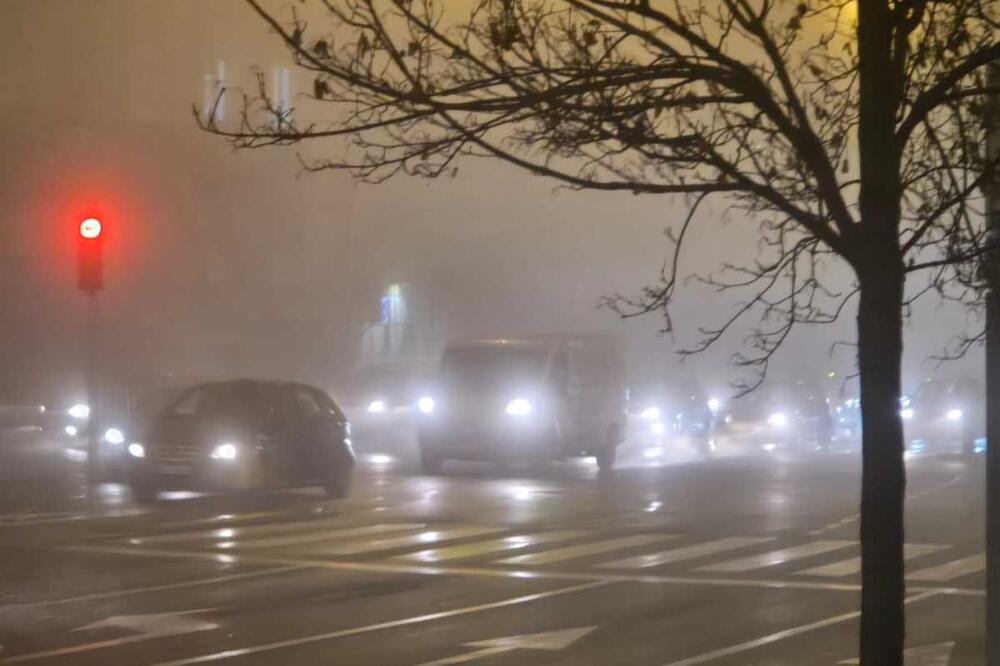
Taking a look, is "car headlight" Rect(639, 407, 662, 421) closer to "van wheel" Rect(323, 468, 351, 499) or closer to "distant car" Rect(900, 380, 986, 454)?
"distant car" Rect(900, 380, 986, 454)

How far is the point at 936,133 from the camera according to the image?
662 centimetres

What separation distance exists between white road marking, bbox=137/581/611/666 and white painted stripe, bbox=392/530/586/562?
2.16m

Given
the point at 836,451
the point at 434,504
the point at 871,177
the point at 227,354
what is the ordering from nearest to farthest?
the point at 871,177, the point at 434,504, the point at 836,451, the point at 227,354

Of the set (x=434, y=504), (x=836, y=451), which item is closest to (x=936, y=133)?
(x=434, y=504)

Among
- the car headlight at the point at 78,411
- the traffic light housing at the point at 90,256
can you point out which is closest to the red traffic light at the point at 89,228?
the traffic light housing at the point at 90,256

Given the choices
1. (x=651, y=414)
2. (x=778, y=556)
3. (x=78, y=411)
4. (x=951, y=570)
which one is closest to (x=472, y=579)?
(x=778, y=556)

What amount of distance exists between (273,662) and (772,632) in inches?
143

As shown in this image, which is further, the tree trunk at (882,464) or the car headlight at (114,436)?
the car headlight at (114,436)

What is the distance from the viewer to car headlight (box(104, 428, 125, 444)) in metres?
24.0

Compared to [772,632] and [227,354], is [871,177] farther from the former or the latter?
[227,354]

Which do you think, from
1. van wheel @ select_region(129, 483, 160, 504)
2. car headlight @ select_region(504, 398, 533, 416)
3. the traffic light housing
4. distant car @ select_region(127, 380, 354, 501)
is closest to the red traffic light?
the traffic light housing

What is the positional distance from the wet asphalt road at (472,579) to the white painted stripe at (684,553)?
3 cm

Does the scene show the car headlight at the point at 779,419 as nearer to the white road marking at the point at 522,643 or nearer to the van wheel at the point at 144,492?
the van wheel at the point at 144,492

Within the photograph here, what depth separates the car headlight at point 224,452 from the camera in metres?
20.5
